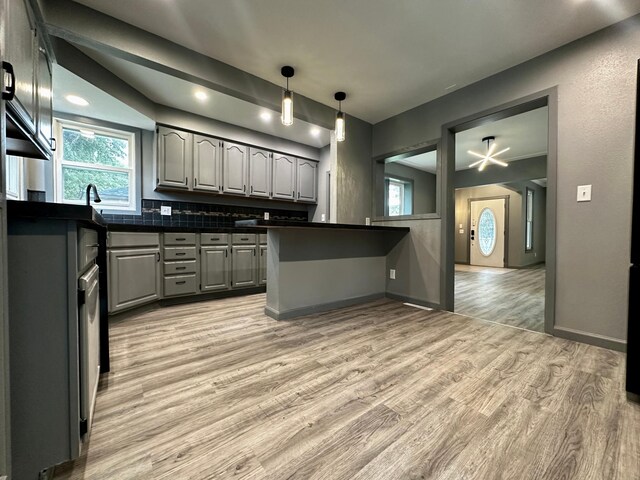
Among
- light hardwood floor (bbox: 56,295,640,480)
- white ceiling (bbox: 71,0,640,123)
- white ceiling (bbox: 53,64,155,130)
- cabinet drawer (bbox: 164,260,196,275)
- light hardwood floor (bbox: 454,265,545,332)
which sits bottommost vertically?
light hardwood floor (bbox: 454,265,545,332)

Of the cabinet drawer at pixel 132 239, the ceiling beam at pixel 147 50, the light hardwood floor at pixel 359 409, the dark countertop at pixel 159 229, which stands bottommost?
the light hardwood floor at pixel 359 409

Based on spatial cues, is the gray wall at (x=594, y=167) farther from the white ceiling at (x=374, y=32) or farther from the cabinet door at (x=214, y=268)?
the cabinet door at (x=214, y=268)

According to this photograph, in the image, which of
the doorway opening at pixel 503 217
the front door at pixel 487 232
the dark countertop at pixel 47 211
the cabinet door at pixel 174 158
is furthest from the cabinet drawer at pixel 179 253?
the front door at pixel 487 232

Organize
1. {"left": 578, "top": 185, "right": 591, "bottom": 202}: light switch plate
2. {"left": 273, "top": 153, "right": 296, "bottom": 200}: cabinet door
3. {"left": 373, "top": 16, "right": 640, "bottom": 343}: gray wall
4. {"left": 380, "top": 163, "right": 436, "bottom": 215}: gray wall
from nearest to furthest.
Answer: {"left": 373, "top": 16, "right": 640, "bottom": 343}: gray wall → {"left": 578, "top": 185, "right": 591, "bottom": 202}: light switch plate → {"left": 273, "top": 153, "right": 296, "bottom": 200}: cabinet door → {"left": 380, "top": 163, "right": 436, "bottom": 215}: gray wall

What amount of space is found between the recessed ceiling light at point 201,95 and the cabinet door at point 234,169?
76 cm

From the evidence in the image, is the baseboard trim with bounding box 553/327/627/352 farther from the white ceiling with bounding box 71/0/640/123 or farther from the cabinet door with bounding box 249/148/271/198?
the cabinet door with bounding box 249/148/271/198

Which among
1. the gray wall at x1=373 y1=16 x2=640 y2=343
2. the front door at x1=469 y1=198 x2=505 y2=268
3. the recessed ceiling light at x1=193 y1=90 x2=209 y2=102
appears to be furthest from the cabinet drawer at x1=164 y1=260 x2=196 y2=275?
the front door at x1=469 y1=198 x2=505 y2=268

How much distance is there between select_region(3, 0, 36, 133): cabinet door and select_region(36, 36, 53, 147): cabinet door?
0.14 metres

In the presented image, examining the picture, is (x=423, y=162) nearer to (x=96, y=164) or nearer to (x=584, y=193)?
(x=584, y=193)

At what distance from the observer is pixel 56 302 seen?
0.84m

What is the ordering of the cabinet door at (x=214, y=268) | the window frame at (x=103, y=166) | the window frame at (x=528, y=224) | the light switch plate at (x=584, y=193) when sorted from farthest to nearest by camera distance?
the window frame at (x=528, y=224) → the cabinet door at (x=214, y=268) → the window frame at (x=103, y=166) → the light switch plate at (x=584, y=193)

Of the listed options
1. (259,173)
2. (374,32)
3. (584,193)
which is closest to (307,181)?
(259,173)

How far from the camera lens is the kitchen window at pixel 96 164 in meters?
3.06

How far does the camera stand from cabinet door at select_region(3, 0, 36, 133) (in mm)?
1169
